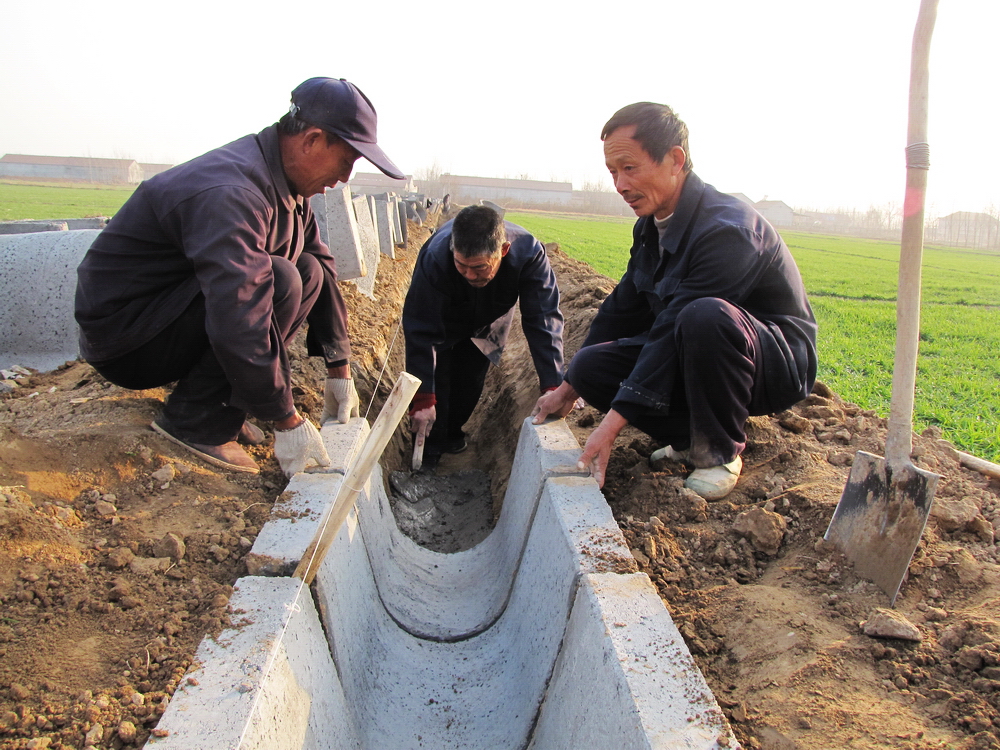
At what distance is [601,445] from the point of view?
264 centimetres

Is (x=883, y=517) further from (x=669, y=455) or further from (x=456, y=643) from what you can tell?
(x=456, y=643)

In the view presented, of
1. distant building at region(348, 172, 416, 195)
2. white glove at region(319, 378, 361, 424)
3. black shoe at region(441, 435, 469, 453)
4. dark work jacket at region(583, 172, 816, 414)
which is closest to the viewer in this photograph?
dark work jacket at region(583, 172, 816, 414)

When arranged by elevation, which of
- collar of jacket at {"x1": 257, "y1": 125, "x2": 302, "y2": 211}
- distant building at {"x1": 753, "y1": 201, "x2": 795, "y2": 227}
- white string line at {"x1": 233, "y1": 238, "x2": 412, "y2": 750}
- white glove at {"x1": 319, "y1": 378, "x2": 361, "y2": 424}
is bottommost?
white string line at {"x1": 233, "y1": 238, "x2": 412, "y2": 750}

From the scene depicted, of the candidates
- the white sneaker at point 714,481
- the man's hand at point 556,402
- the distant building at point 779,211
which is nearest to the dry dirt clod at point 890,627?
the white sneaker at point 714,481

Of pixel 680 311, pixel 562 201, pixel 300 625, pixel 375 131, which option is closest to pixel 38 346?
pixel 375 131

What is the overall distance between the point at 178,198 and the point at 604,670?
6.88 feet

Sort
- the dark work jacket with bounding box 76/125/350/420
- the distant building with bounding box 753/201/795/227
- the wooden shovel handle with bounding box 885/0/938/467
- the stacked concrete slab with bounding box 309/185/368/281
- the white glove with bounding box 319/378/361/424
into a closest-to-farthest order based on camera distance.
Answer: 1. the wooden shovel handle with bounding box 885/0/938/467
2. the dark work jacket with bounding box 76/125/350/420
3. the white glove with bounding box 319/378/361/424
4. the stacked concrete slab with bounding box 309/185/368/281
5. the distant building with bounding box 753/201/795/227

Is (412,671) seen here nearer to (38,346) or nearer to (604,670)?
(604,670)

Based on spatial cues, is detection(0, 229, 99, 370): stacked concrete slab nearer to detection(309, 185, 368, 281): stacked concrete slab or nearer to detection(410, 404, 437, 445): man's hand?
detection(309, 185, 368, 281): stacked concrete slab

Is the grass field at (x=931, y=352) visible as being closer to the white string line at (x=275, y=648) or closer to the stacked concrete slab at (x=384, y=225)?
the white string line at (x=275, y=648)

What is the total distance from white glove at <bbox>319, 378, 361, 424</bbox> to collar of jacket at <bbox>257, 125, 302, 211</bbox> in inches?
39.6

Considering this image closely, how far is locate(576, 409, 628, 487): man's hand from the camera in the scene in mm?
2617

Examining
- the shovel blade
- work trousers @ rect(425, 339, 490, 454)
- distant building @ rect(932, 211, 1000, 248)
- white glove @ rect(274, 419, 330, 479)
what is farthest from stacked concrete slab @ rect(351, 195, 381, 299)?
distant building @ rect(932, 211, 1000, 248)

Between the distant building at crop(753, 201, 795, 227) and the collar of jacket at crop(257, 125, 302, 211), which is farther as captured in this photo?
the distant building at crop(753, 201, 795, 227)
